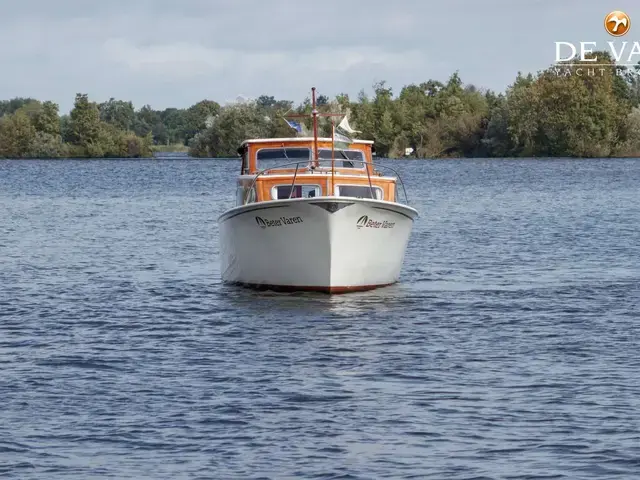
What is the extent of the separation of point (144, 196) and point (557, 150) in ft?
250

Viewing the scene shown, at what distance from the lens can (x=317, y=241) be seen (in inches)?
1066

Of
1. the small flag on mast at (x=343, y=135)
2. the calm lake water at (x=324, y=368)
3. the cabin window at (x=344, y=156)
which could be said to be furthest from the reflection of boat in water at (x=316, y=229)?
the calm lake water at (x=324, y=368)

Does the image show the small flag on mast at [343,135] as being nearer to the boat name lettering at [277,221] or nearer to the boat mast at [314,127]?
the boat mast at [314,127]

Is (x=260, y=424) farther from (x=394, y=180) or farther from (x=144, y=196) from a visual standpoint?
(x=144, y=196)

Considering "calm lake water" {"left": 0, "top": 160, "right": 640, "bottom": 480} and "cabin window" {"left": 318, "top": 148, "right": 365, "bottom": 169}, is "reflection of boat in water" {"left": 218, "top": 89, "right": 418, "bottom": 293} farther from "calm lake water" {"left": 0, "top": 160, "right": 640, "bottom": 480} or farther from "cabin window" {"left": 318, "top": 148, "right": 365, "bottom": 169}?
"calm lake water" {"left": 0, "top": 160, "right": 640, "bottom": 480}

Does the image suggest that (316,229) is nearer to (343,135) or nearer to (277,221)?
(277,221)

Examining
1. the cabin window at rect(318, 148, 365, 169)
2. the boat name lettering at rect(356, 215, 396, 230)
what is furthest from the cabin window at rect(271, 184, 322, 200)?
the cabin window at rect(318, 148, 365, 169)

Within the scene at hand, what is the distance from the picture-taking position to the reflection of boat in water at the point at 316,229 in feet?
88.4

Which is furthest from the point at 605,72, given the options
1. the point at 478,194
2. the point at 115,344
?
the point at 115,344

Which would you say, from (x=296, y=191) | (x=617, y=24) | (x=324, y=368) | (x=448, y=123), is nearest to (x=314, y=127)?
(x=296, y=191)

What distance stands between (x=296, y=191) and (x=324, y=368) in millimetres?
8745

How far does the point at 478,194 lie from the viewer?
7406 centimetres

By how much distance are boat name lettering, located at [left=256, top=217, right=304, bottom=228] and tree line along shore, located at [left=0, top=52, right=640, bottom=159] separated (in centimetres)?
9309

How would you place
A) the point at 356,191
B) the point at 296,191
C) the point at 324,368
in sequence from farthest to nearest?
the point at 356,191 < the point at 296,191 < the point at 324,368
